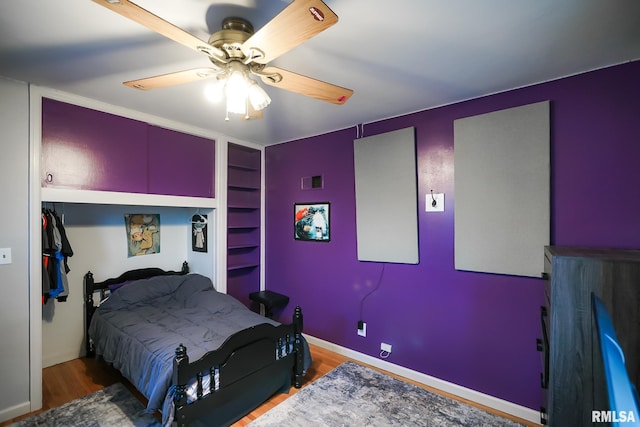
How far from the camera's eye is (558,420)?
49.4 inches

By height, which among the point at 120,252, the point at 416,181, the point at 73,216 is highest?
the point at 416,181

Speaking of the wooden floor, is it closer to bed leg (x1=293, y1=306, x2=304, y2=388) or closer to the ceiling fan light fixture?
bed leg (x1=293, y1=306, x2=304, y2=388)

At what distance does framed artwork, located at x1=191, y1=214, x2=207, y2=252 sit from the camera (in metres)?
3.64

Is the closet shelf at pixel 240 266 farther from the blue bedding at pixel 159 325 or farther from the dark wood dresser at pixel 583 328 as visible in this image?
the dark wood dresser at pixel 583 328

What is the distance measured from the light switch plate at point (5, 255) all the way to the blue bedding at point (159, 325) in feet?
2.95

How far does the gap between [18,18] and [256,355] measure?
2391 millimetres

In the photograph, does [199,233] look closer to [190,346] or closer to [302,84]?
[190,346]

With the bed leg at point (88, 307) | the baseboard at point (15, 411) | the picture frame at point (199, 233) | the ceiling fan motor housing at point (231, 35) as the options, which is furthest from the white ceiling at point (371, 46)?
the baseboard at point (15, 411)

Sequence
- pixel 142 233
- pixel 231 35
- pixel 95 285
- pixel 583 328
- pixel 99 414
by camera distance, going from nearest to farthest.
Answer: pixel 583 328, pixel 231 35, pixel 99 414, pixel 95 285, pixel 142 233

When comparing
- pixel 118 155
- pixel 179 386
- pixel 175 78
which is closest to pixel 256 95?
pixel 175 78

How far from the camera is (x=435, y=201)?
2648mm

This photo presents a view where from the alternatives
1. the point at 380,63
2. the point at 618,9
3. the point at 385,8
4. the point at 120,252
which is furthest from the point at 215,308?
the point at 618,9

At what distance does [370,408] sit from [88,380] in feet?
8.20

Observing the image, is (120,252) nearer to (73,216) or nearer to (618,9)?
(73,216)
